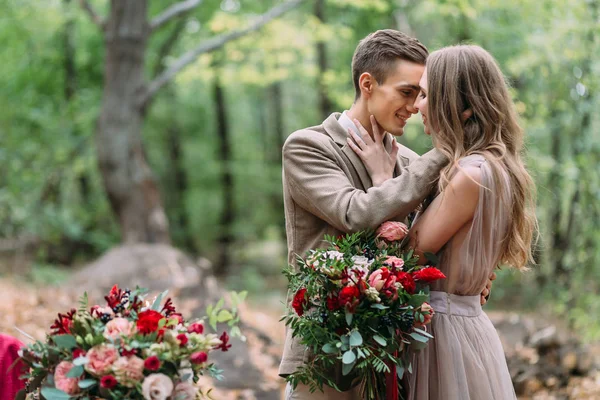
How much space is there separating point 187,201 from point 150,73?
3187 millimetres

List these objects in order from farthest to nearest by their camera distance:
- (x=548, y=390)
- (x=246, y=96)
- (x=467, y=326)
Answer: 1. (x=246, y=96)
2. (x=548, y=390)
3. (x=467, y=326)

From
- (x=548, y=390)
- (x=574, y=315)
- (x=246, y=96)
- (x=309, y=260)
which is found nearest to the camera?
(x=309, y=260)

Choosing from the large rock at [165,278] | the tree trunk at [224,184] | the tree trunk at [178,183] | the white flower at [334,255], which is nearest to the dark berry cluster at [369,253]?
the white flower at [334,255]

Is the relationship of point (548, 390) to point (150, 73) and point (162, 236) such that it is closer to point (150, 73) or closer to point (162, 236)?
point (162, 236)

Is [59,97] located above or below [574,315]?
above

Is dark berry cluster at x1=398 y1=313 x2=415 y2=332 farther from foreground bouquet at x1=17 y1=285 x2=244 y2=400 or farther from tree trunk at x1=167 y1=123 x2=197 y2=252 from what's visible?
tree trunk at x1=167 y1=123 x2=197 y2=252

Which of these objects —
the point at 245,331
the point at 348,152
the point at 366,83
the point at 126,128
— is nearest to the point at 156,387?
the point at 348,152

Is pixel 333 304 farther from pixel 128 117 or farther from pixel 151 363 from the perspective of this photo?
pixel 128 117

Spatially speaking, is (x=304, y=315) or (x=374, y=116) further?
(x=374, y=116)

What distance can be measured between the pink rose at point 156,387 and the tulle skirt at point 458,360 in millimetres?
1028

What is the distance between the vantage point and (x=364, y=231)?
2504 mm

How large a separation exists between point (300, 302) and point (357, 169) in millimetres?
680

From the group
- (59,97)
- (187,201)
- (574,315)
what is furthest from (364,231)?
(187,201)

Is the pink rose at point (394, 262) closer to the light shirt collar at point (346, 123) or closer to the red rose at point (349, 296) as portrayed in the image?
the red rose at point (349, 296)
